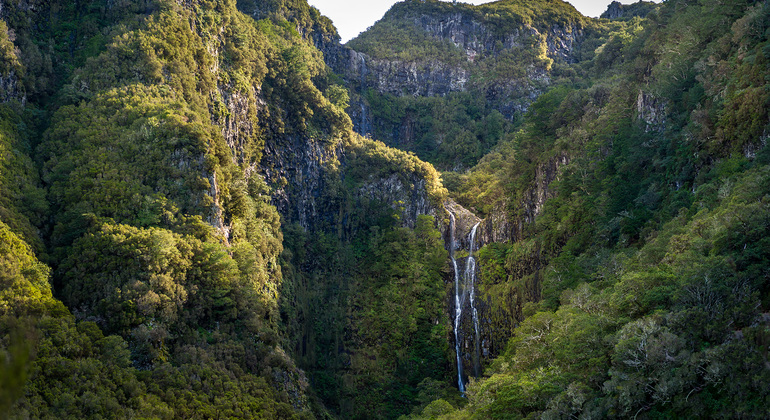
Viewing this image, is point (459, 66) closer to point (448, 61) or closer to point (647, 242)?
point (448, 61)

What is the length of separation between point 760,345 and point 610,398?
19.1ft

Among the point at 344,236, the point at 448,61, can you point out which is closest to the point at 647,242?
the point at 344,236

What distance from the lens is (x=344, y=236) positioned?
65.8 m

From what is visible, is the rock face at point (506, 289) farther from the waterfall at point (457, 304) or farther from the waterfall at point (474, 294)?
the waterfall at point (457, 304)

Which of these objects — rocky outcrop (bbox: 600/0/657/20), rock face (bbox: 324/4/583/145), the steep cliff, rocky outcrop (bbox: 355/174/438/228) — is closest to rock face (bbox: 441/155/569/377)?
rocky outcrop (bbox: 355/174/438/228)

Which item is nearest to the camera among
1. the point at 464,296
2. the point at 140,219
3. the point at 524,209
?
the point at 140,219

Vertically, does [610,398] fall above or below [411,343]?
above

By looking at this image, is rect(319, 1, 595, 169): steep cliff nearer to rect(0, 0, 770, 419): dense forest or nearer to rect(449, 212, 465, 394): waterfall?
rect(0, 0, 770, 419): dense forest

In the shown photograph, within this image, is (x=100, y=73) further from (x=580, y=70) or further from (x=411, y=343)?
(x=580, y=70)

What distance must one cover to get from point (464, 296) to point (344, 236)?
56.1 ft

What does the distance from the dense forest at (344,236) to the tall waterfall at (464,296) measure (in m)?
0.23

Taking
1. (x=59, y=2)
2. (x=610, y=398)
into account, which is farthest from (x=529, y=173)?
(x=59, y=2)

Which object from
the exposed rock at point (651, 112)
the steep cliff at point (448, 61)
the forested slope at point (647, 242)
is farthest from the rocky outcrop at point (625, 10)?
the exposed rock at point (651, 112)

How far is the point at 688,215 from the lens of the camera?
29.8m
